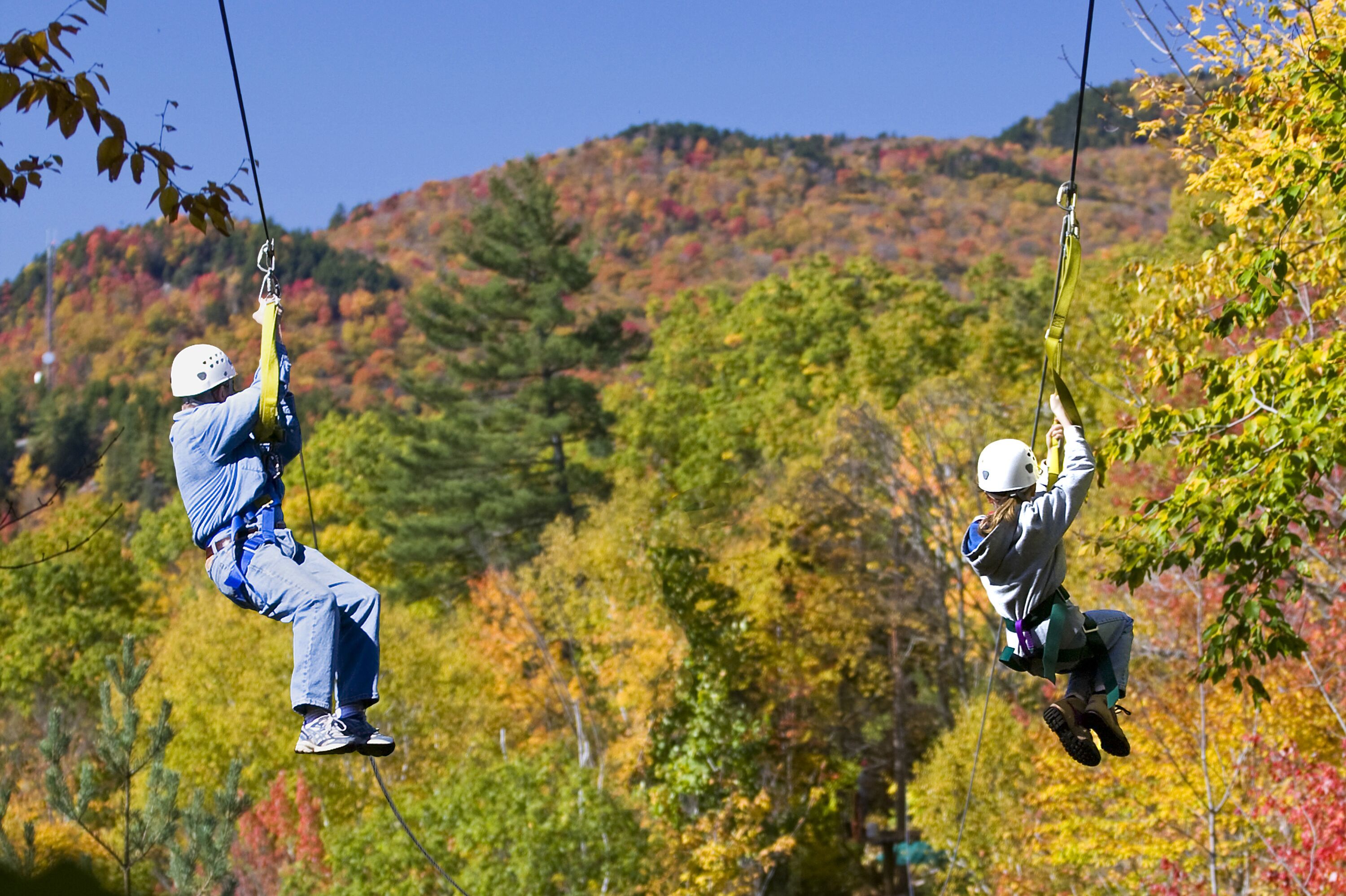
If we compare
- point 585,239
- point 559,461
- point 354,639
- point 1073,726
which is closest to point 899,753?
point 559,461

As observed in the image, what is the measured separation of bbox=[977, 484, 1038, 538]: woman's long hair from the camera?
4.80 meters

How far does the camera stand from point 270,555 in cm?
510

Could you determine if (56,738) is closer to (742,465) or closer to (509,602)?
(509,602)

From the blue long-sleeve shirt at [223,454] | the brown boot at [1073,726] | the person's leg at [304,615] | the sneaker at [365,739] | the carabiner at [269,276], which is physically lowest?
the brown boot at [1073,726]

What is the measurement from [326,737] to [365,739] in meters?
0.16

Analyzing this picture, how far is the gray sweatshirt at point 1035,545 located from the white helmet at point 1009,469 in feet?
0.28

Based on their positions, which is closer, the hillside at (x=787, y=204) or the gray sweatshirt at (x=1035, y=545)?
the gray sweatshirt at (x=1035, y=545)

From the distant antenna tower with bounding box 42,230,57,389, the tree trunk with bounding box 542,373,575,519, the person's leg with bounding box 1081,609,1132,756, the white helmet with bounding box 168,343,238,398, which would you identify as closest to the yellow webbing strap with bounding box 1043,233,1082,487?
the person's leg with bounding box 1081,609,1132,756

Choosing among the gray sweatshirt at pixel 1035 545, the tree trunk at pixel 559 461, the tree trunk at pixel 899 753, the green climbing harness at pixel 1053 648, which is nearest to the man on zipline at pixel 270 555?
the gray sweatshirt at pixel 1035 545

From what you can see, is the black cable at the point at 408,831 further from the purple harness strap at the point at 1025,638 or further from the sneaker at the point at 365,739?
the purple harness strap at the point at 1025,638

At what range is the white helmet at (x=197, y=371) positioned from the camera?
5.18 meters

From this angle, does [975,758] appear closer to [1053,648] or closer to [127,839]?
[1053,648]

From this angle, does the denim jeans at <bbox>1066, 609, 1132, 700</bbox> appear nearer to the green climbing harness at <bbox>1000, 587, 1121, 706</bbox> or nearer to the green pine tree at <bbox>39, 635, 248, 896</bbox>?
the green climbing harness at <bbox>1000, 587, 1121, 706</bbox>

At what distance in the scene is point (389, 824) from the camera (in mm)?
20734
